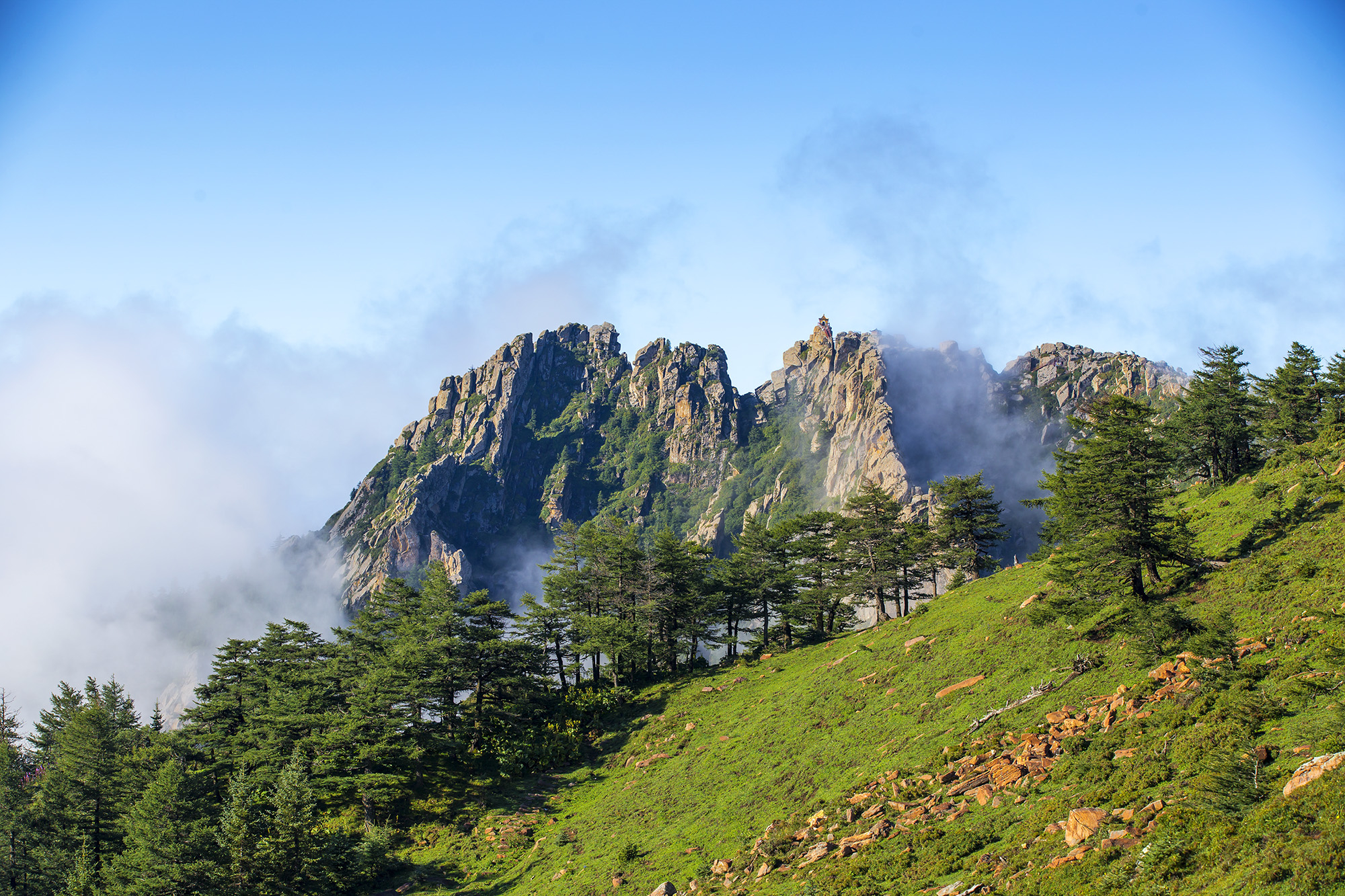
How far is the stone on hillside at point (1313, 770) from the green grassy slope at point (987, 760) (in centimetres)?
42

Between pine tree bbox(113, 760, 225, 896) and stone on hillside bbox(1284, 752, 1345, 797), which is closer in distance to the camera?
stone on hillside bbox(1284, 752, 1345, 797)

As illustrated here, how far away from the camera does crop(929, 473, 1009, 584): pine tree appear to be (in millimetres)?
66438

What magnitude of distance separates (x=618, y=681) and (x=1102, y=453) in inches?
1808

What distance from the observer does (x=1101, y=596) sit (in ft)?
124

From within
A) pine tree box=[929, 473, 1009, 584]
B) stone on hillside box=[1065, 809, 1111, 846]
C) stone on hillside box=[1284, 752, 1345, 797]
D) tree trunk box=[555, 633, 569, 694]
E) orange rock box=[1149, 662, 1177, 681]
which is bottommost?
stone on hillside box=[1065, 809, 1111, 846]

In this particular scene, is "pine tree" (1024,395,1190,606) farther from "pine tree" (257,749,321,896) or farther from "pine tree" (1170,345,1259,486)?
"pine tree" (257,749,321,896)

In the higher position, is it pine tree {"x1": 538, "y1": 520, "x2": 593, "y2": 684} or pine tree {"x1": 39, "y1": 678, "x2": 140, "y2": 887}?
pine tree {"x1": 538, "y1": 520, "x2": 593, "y2": 684}

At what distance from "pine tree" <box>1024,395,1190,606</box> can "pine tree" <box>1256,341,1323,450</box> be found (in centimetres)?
2801

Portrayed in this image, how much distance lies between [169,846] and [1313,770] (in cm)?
5224

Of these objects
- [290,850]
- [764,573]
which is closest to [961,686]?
[764,573]

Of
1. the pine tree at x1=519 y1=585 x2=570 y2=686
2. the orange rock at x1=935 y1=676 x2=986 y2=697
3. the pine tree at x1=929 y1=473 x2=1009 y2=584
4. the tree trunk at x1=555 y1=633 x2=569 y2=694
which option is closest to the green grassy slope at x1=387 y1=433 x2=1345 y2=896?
the orange rock at x1=935 y1=676 x2=986 y2=697

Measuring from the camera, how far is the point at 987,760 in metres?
29.1

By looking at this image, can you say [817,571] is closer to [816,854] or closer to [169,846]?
[816,854]

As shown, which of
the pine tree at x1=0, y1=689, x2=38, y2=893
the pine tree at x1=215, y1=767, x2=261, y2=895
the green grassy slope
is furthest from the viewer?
the pine tree at x1=0, y1=689, x2=38, y2=893
